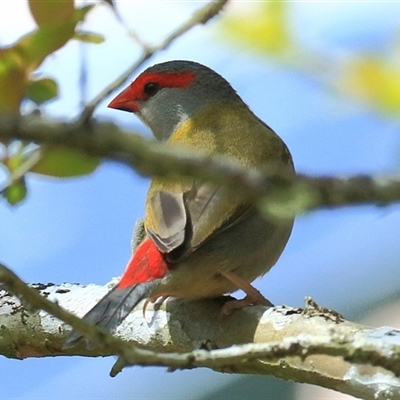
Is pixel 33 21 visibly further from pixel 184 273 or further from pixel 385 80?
pixel 184 273

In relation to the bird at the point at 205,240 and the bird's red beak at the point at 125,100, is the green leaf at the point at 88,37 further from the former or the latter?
the bird's red beak at the point at 125,100

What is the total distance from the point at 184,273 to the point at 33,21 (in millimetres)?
1665

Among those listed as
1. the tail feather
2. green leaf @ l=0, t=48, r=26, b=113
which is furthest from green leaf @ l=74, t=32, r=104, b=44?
the tail feather

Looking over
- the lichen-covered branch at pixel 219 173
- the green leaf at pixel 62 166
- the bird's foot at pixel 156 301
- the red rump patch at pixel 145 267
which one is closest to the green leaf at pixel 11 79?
the green leaf at pixel 62 166

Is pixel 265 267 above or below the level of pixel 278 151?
below

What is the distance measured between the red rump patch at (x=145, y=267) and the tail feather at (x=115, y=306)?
0.09 ft

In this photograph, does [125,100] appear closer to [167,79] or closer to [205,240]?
[167,79]

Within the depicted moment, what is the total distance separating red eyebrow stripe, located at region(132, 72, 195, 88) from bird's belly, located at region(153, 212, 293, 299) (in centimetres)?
141

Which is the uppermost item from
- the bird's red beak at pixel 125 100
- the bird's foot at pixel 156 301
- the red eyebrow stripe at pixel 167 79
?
the red eyebrow stripe at pixel 167 79

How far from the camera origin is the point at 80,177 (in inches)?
59.4

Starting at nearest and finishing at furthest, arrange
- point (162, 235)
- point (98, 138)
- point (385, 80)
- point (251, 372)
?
point (98, 138) → point (385, 80) → point (251, 372) → point (162, 235)

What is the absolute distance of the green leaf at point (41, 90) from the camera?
1.44m

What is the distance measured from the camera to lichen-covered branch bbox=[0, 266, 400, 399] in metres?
1.47

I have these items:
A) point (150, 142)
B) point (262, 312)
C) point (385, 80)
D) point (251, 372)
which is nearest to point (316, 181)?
point (150, 142)
